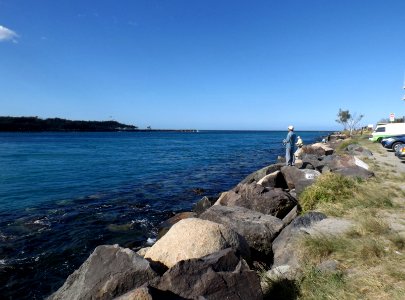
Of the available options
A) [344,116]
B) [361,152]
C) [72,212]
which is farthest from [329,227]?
[344,116]

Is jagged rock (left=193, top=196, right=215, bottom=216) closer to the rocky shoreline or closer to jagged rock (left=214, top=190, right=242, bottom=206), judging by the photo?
jagged rock (left=214, top=190, right=242, bottom=206)

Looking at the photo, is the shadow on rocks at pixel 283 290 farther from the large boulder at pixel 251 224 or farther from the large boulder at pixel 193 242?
the large boulder at pixel 251 224

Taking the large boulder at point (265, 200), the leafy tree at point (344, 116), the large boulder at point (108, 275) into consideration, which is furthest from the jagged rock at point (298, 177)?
the leafy tree at point (344, 116)

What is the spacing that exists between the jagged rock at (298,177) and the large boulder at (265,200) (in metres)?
1.93

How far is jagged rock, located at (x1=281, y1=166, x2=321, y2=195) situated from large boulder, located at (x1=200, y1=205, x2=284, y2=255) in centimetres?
429

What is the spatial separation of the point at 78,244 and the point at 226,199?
493 cm

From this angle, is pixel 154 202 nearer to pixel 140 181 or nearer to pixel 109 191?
pixel 109 191

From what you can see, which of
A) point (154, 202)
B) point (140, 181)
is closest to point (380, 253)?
point (154, 202)

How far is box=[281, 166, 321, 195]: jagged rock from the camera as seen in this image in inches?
455

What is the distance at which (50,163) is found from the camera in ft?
99.2

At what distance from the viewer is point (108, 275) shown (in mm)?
4477

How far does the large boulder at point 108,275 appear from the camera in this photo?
430cm

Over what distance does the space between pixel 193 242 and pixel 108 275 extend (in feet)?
4.70

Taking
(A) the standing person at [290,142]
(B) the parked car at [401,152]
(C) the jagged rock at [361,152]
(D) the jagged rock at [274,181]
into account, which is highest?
(A) the standing person at [290,142]
